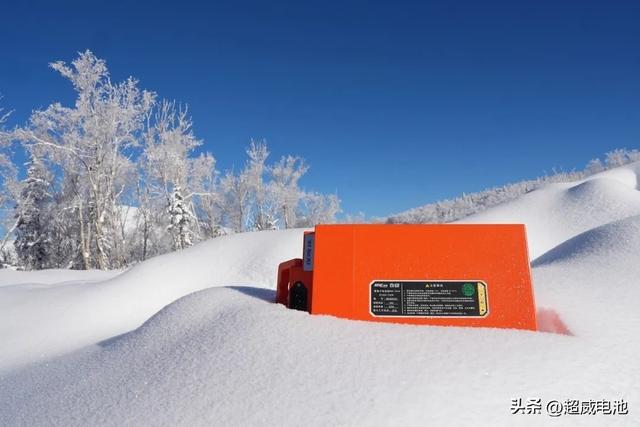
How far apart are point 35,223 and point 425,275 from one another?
1164 inches

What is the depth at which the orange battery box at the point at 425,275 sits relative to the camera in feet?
9.03

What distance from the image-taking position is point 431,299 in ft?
9.12

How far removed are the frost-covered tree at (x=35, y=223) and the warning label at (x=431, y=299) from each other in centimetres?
2743

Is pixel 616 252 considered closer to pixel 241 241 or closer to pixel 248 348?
pixel 248 348

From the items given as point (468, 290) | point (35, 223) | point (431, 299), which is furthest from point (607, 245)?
point (35, 223)

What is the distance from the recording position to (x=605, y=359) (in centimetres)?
238

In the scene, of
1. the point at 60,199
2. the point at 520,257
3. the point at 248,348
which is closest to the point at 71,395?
the point at 248,348

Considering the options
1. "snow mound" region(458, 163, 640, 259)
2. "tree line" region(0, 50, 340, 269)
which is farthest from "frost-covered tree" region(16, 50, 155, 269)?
"snow mound" region(458, 163, 640, 259)

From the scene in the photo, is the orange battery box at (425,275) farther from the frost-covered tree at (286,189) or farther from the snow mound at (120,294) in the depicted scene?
the frost-covered tree at (286,189)

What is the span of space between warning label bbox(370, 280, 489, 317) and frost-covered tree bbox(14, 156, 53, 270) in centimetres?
2743

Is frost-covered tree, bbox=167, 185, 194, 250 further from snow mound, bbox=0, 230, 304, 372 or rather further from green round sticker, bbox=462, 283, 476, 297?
green round sticker, bbox=462, 283, 476, 297

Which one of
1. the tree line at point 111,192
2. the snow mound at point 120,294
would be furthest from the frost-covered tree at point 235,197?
the snow mound at point 120,294

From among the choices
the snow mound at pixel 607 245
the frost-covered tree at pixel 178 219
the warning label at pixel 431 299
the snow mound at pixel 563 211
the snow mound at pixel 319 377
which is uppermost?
the frost-covered tree at pixel 178 219

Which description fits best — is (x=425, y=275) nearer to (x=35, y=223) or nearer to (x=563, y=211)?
(x=563, y=211)
